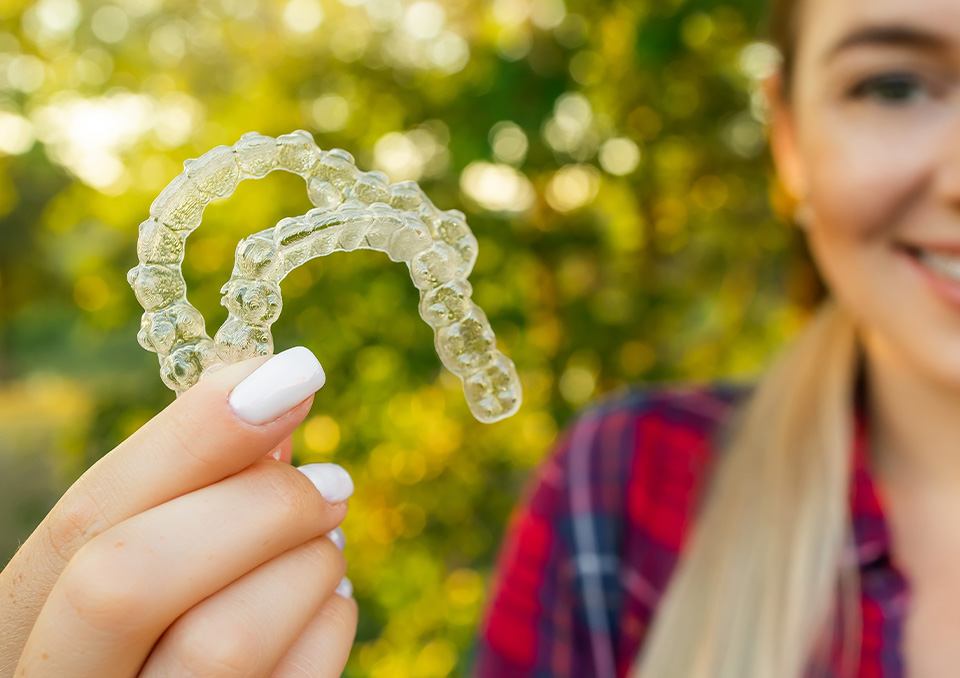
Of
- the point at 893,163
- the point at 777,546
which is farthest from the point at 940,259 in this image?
the point at 777,546

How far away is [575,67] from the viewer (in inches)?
80.0

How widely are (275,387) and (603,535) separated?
3.94ft

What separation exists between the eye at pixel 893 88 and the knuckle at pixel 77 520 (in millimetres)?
1281

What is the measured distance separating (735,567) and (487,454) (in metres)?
0.91

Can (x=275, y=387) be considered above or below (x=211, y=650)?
above

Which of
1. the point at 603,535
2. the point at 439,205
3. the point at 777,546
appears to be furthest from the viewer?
the point at 439,205

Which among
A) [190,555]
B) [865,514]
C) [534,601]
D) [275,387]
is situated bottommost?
[534,601]

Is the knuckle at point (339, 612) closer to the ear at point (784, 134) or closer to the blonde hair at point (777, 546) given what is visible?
the blonde hair at point (777, 546)

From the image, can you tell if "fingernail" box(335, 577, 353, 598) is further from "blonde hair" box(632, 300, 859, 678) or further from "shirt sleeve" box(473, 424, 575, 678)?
"shirt sleeve" box(473, 424, 575, 678)

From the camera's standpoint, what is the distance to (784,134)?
1777mm

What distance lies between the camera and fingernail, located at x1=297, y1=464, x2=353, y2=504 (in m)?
0.86

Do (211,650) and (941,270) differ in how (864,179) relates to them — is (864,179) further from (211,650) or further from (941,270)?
(211,650)

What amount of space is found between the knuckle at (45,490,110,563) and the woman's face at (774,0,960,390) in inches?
46.8

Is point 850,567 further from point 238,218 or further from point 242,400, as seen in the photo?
point 238,218
